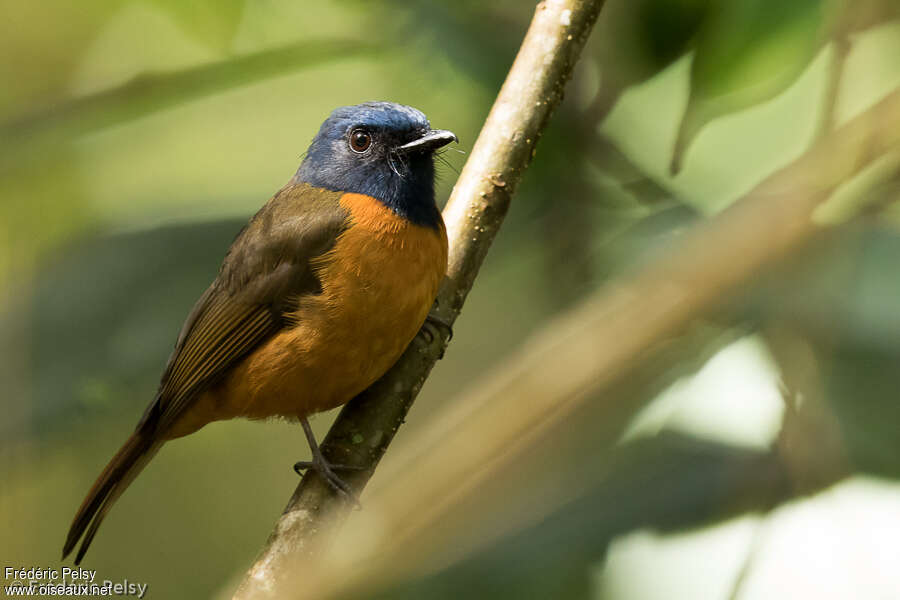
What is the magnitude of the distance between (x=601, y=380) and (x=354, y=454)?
5.61 ft

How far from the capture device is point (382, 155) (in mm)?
3168

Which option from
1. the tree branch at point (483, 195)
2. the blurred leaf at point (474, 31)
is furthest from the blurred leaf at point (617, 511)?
the blurred leaf at point (474, 31)

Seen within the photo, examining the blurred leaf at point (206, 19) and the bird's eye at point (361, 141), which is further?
the blurred leaf at point (206, 19)

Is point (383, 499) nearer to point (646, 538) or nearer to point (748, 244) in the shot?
point (748, 244)

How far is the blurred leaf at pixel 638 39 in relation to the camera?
288 cm

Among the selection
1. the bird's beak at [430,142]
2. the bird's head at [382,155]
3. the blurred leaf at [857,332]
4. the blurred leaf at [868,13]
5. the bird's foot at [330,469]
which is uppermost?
the blurred leaf at [868,13]

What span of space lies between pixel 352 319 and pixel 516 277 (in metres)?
0.88

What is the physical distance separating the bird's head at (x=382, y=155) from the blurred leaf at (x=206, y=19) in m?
0.64

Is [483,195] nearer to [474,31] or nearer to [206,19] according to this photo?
[474,31]

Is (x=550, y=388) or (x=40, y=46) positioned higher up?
(x=550, y=388)

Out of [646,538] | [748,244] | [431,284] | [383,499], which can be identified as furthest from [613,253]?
[383,499]

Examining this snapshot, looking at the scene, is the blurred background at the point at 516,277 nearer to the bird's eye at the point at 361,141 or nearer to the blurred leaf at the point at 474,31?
the blurred leaf at the point at 474,31

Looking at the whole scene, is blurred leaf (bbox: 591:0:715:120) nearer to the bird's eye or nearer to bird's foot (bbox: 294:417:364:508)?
the bird's eye

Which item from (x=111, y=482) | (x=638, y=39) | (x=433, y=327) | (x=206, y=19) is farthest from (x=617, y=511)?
(x=206, y=19)
